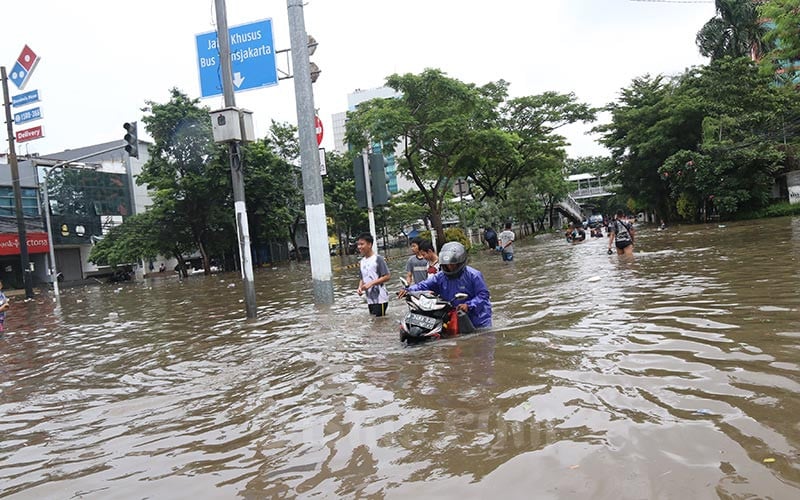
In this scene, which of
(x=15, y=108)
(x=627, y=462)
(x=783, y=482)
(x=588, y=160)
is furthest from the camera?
(x=588, y=160)

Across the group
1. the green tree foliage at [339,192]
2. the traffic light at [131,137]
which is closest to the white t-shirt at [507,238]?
the traffic light at [131,137]

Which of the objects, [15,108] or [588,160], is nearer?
[15,108]

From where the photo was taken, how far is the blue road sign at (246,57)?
10.2 meters

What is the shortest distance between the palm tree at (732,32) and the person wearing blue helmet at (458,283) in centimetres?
3431

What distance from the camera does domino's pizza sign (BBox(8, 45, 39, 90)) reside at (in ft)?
67.5

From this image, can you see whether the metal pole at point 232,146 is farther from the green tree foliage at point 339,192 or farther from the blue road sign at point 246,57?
the green tree foliage at point 339,192

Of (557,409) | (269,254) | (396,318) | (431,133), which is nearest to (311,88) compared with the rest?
(396,318)

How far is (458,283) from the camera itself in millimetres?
6121

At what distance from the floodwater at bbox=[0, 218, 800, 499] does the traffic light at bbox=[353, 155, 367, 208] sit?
3968 millimetres

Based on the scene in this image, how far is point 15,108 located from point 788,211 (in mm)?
33666

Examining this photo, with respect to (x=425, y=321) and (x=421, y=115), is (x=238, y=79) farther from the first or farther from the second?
(x=421, y=115)

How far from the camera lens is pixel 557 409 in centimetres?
365

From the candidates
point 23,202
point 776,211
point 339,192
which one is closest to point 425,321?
point 776,211

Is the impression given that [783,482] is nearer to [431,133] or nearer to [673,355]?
[673,355]
